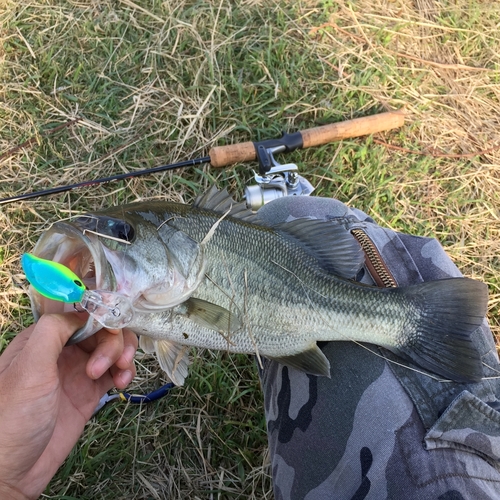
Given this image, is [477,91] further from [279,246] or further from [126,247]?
[126,247]

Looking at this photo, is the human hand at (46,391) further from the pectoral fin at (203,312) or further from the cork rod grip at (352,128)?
the cork rod grip at (352,128)

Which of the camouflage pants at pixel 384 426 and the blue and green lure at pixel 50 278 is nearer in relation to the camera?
the blue and green lure at pixel 50 278

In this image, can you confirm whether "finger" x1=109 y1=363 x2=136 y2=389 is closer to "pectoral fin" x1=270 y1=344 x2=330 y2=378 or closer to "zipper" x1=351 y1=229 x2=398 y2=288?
"pectoral fin" x1=270 y1=344 x2=330 y2=378

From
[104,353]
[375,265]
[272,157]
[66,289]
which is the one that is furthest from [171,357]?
[272,157]

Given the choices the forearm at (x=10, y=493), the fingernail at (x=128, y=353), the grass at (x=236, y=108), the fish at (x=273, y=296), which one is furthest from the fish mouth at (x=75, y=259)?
the grass at (x=236, y=108)

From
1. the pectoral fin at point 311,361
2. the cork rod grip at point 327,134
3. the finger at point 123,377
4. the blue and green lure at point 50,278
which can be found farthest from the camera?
the cork rod grip at point 327,134

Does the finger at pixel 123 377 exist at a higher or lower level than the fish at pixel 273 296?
lower

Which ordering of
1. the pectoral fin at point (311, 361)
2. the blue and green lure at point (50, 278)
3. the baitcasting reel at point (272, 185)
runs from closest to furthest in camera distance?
1. the blue and green lure at point (50, 278)
2. the pectoral fin at point (311, 361)
3. the baitcasting reel at point (272, 185)
